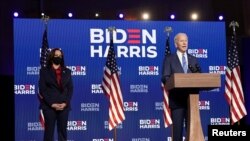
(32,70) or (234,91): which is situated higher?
(32,70)

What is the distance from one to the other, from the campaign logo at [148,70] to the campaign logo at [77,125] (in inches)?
49.5

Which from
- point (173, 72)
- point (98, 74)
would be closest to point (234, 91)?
point (98, 74)

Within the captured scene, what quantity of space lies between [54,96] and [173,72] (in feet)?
4.95

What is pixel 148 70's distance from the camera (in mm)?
8867

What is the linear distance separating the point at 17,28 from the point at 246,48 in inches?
160

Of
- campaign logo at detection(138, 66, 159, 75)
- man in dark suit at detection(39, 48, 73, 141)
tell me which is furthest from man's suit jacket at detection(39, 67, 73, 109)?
campaign logo at detection(138, 66, 159, 75)

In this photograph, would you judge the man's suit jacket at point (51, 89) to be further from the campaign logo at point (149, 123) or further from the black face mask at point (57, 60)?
the campaign logo at point (149, 123)

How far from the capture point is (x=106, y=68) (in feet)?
27.6

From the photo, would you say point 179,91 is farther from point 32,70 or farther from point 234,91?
point 32,70

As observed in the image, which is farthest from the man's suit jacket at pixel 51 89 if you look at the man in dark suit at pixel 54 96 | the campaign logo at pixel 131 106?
the campaign logo at pixel 131 106

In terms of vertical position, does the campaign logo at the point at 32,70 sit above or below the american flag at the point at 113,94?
above

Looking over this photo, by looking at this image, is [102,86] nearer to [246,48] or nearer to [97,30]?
[97,30]

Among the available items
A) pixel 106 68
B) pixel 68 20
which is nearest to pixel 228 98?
pixel 106 68

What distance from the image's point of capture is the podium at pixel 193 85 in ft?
16.5
